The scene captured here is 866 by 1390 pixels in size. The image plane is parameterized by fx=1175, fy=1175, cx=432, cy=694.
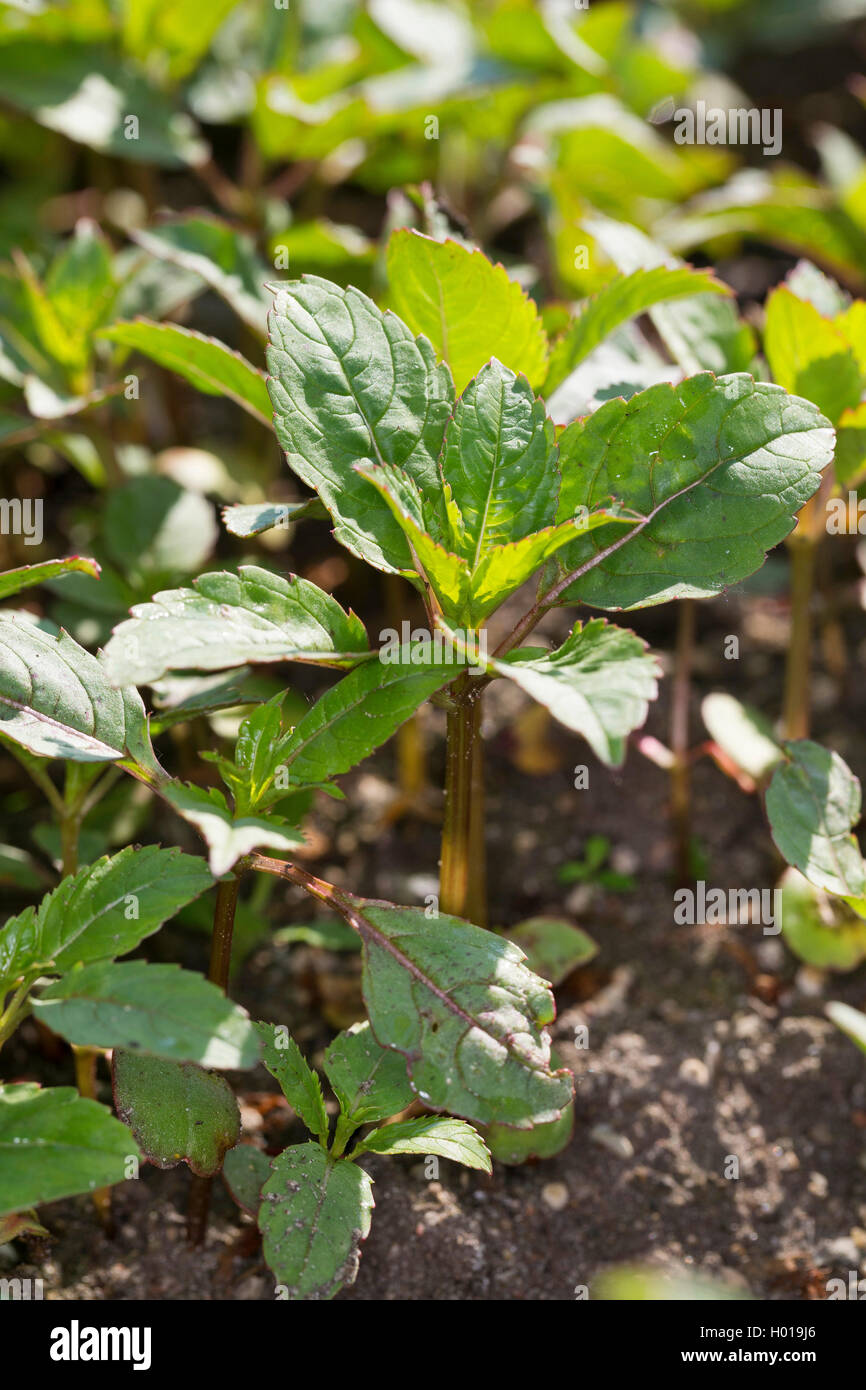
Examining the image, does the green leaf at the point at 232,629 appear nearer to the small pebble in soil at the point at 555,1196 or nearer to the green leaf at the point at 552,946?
the green leaf at the point at 552,946

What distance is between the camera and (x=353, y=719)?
134cm

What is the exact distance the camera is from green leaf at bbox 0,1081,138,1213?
3.80ft

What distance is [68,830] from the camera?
1.57m

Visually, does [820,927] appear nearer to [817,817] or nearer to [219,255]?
[817,817]

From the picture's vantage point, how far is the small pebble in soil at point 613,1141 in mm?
1662

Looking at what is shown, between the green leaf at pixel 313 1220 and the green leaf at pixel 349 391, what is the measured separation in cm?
70

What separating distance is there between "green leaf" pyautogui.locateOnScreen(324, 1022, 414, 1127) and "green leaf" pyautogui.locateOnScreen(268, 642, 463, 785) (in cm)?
32

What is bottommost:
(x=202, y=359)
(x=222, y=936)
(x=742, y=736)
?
(x=222, y=936)

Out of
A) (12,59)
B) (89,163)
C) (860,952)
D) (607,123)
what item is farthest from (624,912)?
(89,163)

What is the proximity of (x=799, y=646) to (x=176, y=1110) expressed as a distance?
1.18 m

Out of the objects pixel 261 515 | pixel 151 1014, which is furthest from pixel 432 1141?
pixel 261 515

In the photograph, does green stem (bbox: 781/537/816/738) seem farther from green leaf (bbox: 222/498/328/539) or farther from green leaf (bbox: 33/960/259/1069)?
green leaf (bbox: 33/960/259/1069)

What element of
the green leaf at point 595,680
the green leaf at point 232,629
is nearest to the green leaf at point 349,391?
the green leaf at point 232,629

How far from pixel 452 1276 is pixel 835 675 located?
4.61 feet
